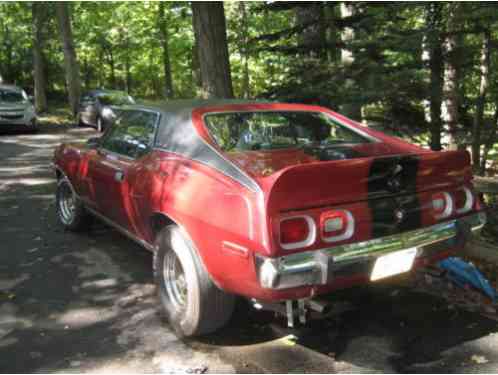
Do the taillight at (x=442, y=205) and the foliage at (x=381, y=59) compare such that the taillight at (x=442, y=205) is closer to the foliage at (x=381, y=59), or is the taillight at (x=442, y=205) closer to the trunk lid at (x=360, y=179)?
the trunk lid at (x=360, y=179)

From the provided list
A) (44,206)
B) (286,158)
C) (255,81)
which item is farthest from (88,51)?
(286,158)

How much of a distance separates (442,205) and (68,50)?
21.3 m

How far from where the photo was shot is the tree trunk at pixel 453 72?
6.22 m

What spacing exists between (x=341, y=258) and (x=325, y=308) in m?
0.42

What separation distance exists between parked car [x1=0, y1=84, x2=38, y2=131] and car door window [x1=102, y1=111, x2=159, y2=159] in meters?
12.8

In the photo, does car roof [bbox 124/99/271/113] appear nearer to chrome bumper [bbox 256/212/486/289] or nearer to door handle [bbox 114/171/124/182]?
door handle [bbox 114/171/124/182]

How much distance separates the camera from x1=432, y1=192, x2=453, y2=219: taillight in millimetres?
3180

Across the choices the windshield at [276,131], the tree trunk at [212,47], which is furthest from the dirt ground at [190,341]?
the tree trunk at [212,47]

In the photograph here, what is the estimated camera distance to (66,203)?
586cm

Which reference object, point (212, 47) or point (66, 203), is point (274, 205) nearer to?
point (66, 203)

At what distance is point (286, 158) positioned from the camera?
3596mm

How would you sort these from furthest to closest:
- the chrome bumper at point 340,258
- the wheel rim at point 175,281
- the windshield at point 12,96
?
1. the windshield at point 12,96
2. the wheel rim at point 175,281
3. the chrome bumper at point 340,258

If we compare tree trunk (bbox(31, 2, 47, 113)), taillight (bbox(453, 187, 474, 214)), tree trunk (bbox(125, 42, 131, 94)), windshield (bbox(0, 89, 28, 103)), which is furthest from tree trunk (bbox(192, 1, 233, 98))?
tree trunk (bbox(125, 42, 131, 94))

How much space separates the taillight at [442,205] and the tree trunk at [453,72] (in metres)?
3.70
